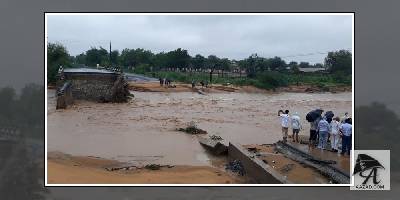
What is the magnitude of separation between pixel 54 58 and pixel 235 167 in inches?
91.0

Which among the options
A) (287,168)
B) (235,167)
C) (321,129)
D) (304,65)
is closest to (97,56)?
(235,167)

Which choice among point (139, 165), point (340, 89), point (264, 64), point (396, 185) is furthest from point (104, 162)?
point (396, 185)

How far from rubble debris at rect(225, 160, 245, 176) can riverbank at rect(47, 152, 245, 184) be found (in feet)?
0.28

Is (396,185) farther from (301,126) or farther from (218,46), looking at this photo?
(218,46)

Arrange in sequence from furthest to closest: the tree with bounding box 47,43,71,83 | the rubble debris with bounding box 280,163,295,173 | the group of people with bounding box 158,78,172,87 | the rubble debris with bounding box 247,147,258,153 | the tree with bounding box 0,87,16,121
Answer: the group of people with bounding box 158,78,172,87
the rubble debris with bounding box 247,147,258,153
the rubble debris with bounding box 280,163,295,173
the tree with bounding box 47,43,71,83
the tree with bounding box 0,87,16,121

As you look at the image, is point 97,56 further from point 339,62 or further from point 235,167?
point 339,62

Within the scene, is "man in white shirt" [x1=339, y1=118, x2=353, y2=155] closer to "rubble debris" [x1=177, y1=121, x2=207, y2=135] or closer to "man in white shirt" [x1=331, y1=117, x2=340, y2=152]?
"man in white shirt" [x1=331, y1=117, x2=340, y2=152]

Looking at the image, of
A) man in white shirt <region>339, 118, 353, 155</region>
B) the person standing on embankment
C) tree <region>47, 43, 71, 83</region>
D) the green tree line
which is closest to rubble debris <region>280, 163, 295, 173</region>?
the person standing on embankment

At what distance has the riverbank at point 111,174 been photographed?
583 cm

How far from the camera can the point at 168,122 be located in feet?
20.0

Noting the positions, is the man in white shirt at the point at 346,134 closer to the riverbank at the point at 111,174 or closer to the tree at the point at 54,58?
the riverbank at the point at 111,174

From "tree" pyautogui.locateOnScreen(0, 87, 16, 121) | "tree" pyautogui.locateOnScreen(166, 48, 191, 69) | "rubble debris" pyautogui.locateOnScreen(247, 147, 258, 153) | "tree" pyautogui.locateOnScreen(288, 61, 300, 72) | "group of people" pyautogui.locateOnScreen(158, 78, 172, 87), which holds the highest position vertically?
"tree" pyautogui.locateOnScreen(166, 48, 191, 69)

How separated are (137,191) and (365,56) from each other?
9.26 ft

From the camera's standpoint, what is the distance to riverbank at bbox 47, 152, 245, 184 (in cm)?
583
